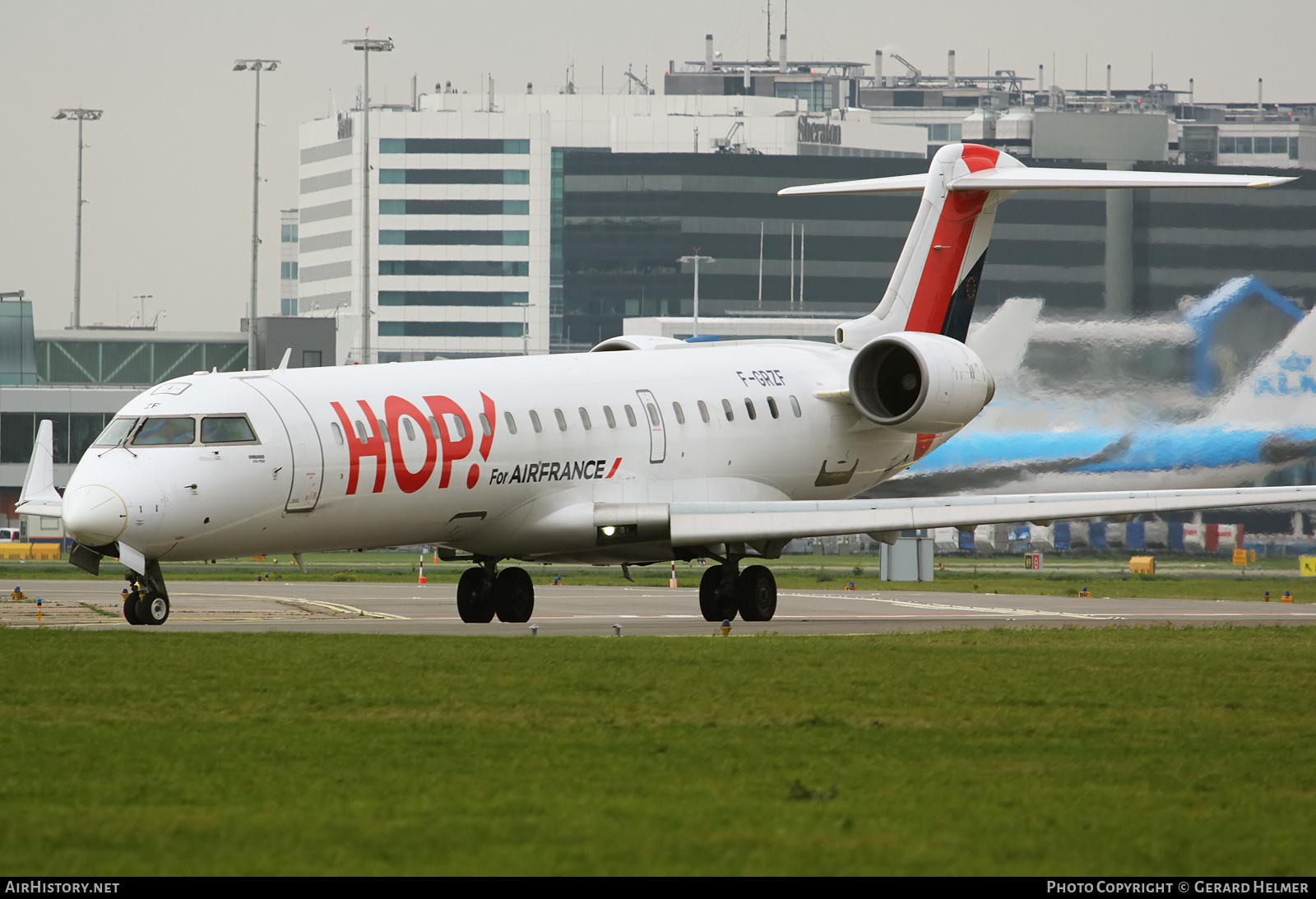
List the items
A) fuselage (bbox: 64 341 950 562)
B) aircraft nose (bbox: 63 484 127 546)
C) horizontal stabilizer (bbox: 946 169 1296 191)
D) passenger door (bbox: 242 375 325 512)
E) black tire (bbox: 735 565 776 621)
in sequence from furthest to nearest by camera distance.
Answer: horizontal stabilizer (bbox: 946 169 1296 191), black tire (bbox: 735 565 776 621), passenger door (bbox: 242 375 325 512), fuselage (bbox: 64 341 950 562), aircraft nose (bbox: 63 484 127 546)

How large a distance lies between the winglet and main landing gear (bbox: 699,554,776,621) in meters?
8.89

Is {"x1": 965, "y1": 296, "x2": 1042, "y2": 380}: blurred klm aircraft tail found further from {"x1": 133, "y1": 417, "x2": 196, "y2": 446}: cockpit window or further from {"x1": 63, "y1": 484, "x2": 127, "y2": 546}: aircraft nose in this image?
{"x1": 63, "y1": 484, "x2": 127, "y2": 546}: aircraft nose

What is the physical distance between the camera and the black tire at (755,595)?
85.6 ft

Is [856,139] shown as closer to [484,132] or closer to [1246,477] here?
[484,132]

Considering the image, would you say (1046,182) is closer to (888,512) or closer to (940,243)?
(940,243)

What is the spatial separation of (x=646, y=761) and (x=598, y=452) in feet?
48.0

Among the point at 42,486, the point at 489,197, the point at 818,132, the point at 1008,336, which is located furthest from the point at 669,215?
the point at 42,486

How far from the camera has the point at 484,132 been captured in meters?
162

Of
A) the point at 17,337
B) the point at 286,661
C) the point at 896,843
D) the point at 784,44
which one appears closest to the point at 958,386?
the point at 286,661

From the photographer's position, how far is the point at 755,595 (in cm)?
2608

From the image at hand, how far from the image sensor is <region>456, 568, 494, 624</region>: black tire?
26.0 metres

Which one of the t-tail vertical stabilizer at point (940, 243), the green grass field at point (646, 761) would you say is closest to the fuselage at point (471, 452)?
the t-tail vertical stabilizer at point (940, 243)

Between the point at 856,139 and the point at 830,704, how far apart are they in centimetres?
16232

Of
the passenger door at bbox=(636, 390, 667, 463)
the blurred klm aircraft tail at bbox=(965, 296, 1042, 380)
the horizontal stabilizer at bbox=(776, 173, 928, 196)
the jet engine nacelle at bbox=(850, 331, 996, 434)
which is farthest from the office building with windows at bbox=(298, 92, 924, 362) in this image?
the passenger door at bbox=(636, 390, 667, 463)
